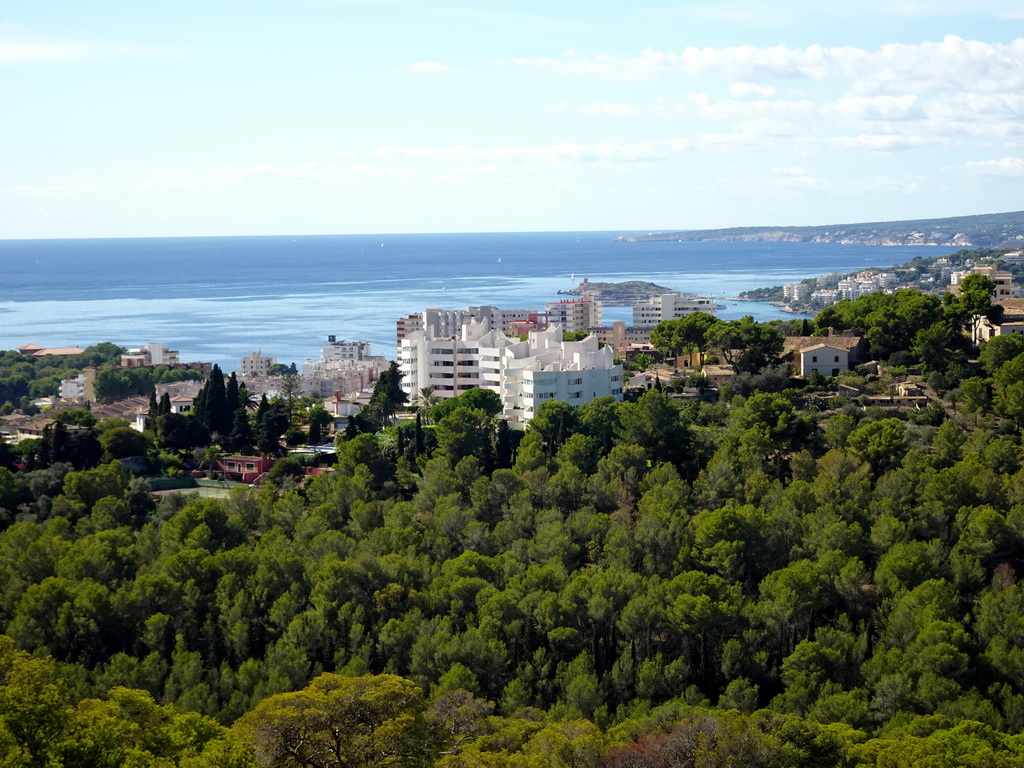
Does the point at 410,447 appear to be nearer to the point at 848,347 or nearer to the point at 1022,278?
the point at 848,347

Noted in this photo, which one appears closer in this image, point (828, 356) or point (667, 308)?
point (828, 356)

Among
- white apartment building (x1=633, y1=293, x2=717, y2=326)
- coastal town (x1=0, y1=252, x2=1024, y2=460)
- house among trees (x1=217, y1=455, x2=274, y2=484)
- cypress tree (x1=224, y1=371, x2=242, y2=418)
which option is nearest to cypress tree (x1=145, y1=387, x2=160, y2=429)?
coastal town (x1=0, y1=252, x2=1024, y2=460)

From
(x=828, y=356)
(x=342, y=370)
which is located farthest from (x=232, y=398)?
(x=342, y=370)

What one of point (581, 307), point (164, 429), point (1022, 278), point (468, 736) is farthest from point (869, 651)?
point (1022, 278)

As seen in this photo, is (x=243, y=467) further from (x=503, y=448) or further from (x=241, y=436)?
(x=503, y=448)

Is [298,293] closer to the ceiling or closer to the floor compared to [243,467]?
closer to the ceiling

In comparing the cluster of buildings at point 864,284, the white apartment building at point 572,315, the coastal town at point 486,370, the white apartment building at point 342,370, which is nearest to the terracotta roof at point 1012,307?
the coastal town at point 486,370
